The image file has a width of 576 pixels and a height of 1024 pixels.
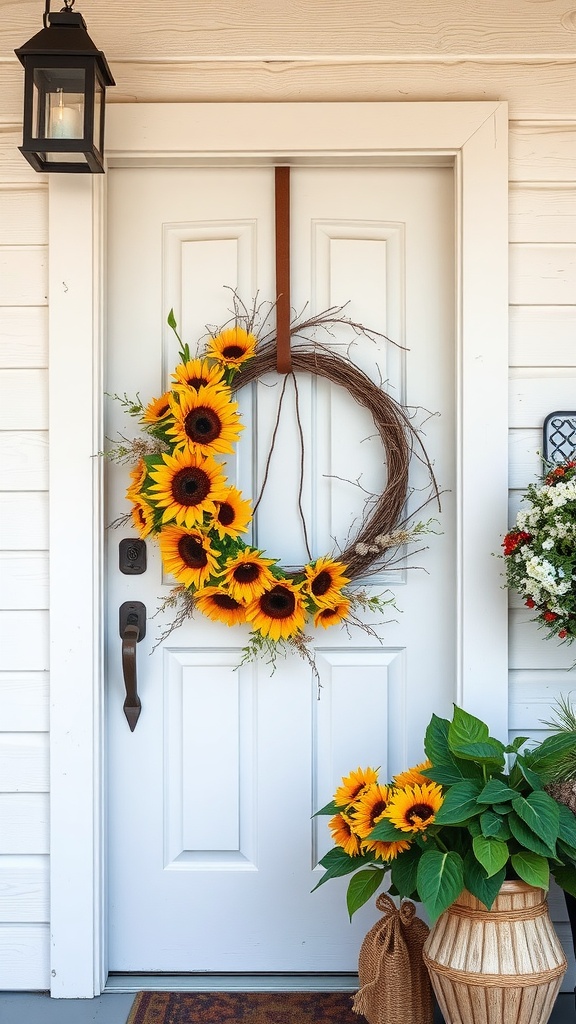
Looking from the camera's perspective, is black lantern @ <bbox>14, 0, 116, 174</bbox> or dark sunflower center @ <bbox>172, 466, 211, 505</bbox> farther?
dark sunflower center @ <bbox>172, 466, 211, 505</bbox>

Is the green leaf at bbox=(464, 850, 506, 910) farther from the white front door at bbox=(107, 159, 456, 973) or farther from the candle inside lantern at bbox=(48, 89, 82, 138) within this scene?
the candle inside lantern at bbox=(48, 89, 82, 138)

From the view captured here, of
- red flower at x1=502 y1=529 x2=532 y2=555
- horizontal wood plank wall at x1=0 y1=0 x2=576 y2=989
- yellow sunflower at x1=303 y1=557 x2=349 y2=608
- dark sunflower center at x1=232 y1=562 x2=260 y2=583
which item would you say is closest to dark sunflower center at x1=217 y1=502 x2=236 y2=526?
dark sunflower center at x1=232 y1=562 x2=260 y2=583

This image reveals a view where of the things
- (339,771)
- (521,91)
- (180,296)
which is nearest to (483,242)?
(521,91)

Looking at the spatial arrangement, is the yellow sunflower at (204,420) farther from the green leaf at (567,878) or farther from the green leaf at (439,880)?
the green leaf at (567,878)

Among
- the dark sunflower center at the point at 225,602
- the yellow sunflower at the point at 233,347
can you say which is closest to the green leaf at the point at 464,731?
the dark sunflower center at the point at 225,602

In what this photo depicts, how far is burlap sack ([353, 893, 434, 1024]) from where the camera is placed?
5.62 ft

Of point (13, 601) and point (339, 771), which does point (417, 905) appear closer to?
point (339, 771)

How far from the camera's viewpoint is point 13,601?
1.99 metres

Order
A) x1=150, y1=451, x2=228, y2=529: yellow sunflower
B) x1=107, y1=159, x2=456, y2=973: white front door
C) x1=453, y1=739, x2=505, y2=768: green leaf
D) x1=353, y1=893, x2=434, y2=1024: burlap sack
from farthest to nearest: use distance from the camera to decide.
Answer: x1=107, y1=159, x2=456, y2=973: white front door
x1=150, y1=451, x2=228, y2=529: yellow sunflower
x1=353, y1=893, x2=434, y2=1024: burlap sack
x1=453, y1=739, x2=505, y2=768: green leaf

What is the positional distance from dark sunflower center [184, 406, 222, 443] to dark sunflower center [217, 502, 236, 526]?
0.15 metres

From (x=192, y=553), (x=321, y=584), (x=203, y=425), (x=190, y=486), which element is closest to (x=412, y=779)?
(x=321, y=584)

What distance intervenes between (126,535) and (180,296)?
0.60 metres

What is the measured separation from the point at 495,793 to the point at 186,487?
0.89 m

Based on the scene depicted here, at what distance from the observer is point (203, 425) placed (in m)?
1.87
